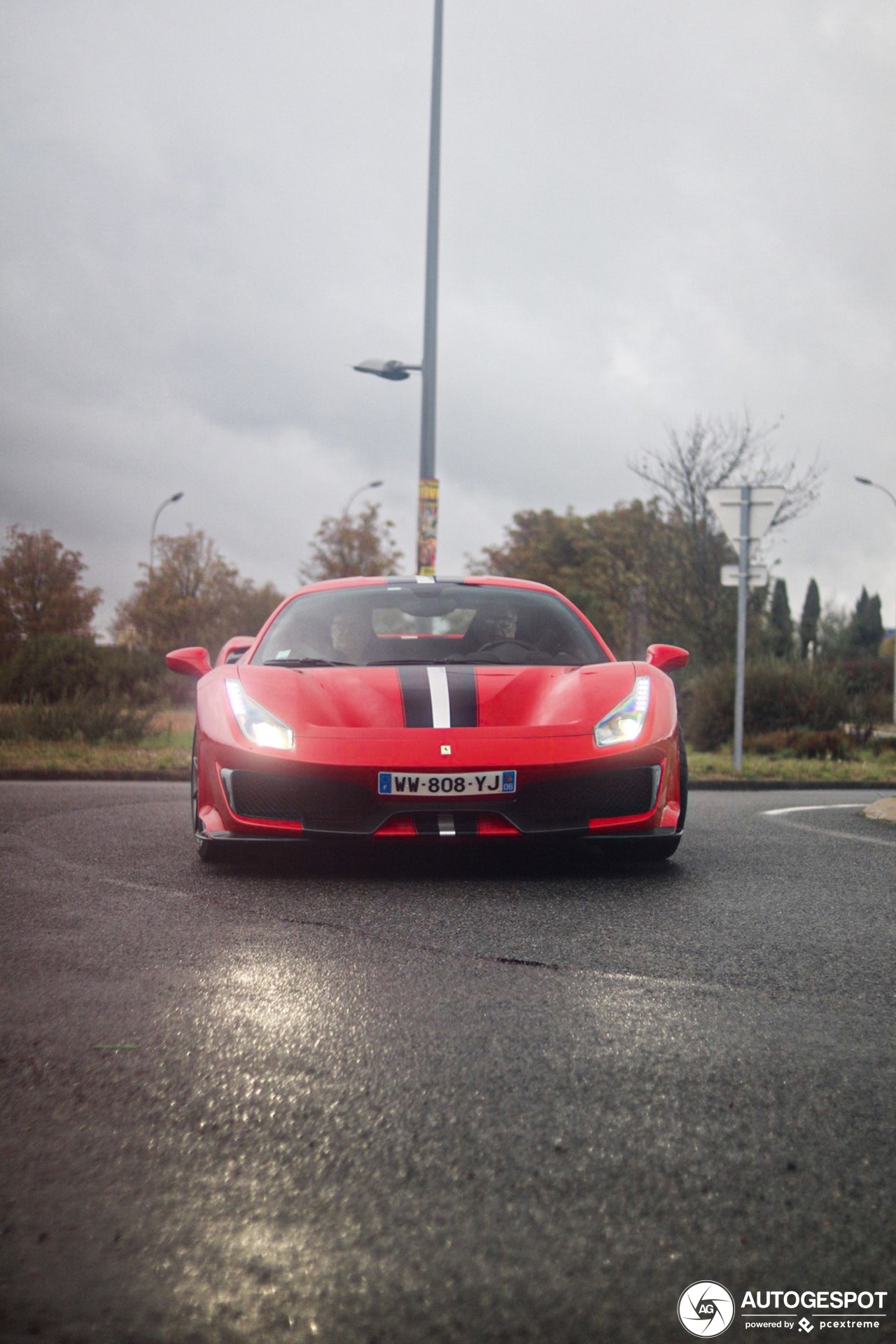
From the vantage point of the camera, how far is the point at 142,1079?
7.98 ft

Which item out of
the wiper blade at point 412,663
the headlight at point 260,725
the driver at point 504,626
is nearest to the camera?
the headlight at point 260,725

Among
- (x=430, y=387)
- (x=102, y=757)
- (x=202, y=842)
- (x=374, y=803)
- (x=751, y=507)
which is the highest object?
(x=430, y=387)

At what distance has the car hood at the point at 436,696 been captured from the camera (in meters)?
4.78

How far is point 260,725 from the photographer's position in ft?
15.8

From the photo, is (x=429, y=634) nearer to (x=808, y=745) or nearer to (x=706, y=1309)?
(x=706, y=1309)

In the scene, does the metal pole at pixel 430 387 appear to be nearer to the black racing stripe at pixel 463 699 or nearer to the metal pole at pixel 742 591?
the metal pole at pixel 742 591

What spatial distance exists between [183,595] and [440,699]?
137 feet

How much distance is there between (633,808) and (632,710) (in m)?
0.42

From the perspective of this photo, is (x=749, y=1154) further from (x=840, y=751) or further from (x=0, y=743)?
(x=840, y=751)

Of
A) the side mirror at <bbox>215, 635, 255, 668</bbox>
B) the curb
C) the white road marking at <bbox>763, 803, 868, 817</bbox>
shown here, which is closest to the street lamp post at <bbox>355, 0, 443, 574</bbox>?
the curb

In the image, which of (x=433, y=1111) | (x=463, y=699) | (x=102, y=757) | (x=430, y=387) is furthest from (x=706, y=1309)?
(x=430, y=387)

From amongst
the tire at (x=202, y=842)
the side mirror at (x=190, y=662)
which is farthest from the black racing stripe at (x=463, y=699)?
the side mirror at (x=190, y=662)

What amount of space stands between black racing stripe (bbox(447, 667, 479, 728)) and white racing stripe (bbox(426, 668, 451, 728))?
1 centimetres

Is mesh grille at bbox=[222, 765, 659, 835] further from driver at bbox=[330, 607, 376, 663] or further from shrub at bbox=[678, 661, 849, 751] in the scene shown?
shrub at bbox=[678, 661, 849, 751]
